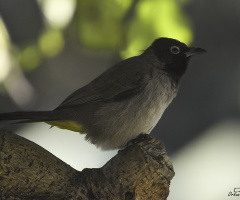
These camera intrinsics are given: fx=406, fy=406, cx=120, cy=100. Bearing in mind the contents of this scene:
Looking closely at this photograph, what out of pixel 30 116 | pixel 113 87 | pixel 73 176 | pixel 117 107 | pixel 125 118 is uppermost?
pixel 113 87

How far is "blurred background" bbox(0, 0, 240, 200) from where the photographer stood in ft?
11.6

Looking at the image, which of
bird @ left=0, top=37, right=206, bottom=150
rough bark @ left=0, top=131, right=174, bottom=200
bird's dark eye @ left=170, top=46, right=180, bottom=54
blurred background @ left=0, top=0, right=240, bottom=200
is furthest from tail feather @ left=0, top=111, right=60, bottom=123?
bird's dark eye @ left=170, top=46, right=180, bottom=54

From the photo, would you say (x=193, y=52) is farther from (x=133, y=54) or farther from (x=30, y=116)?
(x=30, y=116)

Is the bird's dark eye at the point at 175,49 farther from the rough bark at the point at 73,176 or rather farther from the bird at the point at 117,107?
the rough bark at the point at 73,176

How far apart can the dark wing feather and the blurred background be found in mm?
189

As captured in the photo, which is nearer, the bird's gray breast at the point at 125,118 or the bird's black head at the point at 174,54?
the bird's gray breast at the point at 125,118

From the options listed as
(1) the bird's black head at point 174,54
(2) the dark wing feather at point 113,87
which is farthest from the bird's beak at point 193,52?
(2) the dark wing feather at point 113,87

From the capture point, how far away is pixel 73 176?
270cm

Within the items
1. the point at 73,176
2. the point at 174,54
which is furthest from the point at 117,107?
the point at 73,176

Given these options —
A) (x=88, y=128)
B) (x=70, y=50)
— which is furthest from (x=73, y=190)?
(x=70, y=50)

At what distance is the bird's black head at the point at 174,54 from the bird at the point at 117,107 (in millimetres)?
117

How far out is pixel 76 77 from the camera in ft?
15.6

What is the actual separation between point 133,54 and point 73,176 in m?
1.58

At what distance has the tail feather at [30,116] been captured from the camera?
295cm
